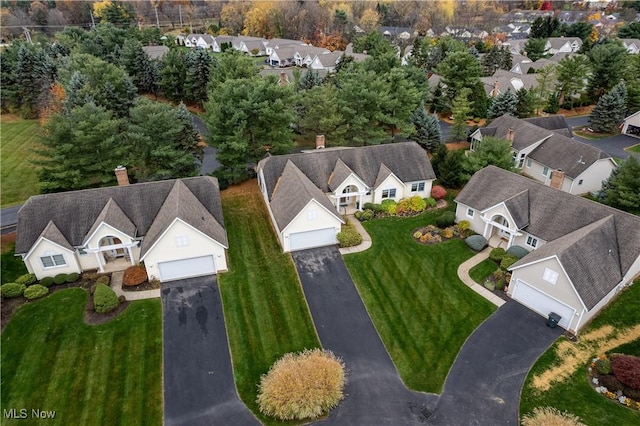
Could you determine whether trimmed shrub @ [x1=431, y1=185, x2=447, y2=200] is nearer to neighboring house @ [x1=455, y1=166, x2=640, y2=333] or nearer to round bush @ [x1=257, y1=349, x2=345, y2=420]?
neighboring house @ [x1=455, y1=166, x2=640, y2=333]

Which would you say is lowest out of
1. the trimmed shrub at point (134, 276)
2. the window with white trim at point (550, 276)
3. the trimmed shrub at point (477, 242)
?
the trimmed shrub at point (477, 242)

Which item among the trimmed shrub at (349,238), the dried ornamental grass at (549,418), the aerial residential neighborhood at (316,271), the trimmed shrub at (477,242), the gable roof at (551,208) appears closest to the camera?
the dried ornamental grass at (549,418)

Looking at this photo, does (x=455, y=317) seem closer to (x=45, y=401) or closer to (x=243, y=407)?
(x=243, y=407)

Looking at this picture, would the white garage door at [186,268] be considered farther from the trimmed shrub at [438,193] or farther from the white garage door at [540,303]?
the trimmed shrub at [438,193]

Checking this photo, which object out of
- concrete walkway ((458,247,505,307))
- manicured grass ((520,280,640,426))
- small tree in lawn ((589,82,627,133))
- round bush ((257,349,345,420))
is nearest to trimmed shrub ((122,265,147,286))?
round bush ((257,349,345,420))

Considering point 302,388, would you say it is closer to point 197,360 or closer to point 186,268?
point 197,360

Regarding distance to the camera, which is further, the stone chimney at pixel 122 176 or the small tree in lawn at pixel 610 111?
the small tree in lawn at pixel 610 111

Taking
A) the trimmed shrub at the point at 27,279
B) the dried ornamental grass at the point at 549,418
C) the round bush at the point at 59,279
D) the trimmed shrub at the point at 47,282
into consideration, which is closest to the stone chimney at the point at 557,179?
the dried ornamental grass at the point at 549,418
